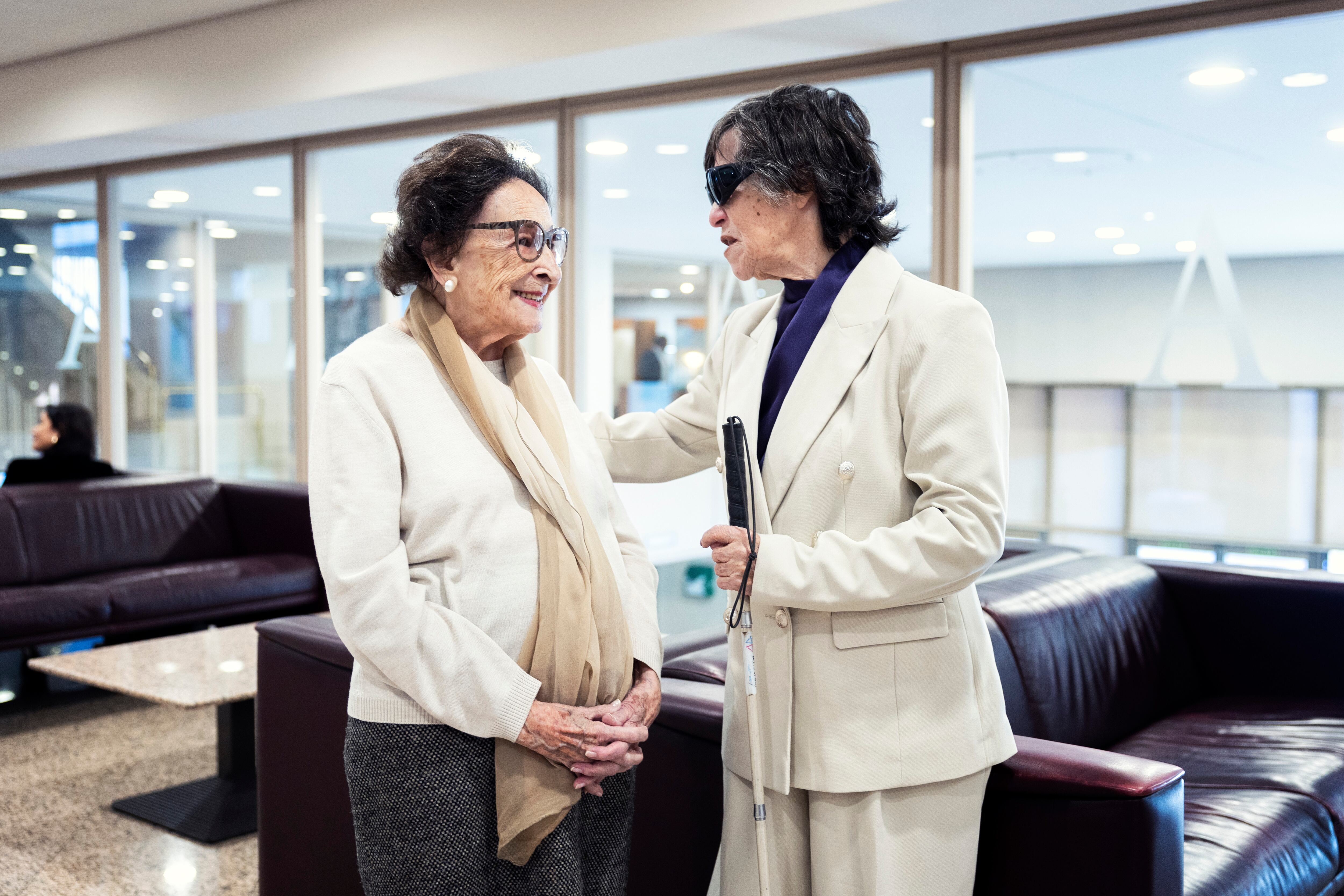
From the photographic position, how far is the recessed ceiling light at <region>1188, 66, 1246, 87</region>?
3527 mm

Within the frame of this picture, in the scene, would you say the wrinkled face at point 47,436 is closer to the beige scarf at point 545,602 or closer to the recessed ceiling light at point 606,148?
the recessed ceiling light at point 606,148

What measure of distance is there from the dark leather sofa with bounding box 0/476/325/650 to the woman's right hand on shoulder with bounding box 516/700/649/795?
3690mm

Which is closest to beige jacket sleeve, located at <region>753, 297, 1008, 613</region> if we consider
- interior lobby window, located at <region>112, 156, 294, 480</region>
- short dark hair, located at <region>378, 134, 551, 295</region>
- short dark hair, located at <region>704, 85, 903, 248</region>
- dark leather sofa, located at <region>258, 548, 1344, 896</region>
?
short dark hair, located at <region>704, 85, 903, 248</region>

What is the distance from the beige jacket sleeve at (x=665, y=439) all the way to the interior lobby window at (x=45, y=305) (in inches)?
247

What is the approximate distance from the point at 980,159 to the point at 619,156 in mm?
1641

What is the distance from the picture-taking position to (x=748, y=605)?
1.56m

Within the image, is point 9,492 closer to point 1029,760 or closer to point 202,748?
point 202,748

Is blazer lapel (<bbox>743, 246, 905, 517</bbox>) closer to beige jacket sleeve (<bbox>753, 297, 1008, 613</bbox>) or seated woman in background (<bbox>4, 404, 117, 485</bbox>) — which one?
beige jacket sleeve (<bbox>753, 297, 1008, 613</bbox>)

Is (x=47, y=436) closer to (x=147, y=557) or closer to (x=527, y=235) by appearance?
(x=147, y=557)

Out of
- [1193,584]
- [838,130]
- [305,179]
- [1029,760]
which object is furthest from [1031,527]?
[305,179]

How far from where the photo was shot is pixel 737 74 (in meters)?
4.41

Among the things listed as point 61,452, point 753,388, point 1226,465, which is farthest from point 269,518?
point 753,388

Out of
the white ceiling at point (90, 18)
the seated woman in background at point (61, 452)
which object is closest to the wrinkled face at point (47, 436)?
the seated woman in background at point (61, 452)

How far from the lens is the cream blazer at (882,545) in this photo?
1440 millimetres
